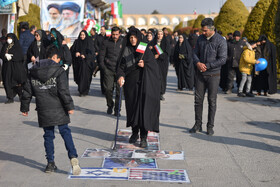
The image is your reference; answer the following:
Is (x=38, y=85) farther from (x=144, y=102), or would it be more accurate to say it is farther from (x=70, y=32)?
(x=70, y=32)

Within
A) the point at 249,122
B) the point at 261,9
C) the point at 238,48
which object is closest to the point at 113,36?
the point at 249,122

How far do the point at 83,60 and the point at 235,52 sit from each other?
448cm

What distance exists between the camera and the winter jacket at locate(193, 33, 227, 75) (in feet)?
24.7

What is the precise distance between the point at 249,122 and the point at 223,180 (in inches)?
158

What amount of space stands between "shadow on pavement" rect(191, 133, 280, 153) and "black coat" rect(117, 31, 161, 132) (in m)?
1.09

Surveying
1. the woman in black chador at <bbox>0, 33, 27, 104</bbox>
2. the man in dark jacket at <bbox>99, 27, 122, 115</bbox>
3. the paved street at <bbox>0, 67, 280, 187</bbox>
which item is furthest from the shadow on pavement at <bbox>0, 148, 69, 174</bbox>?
the woman in black chador at <bbox>0, 33, 27, 104</bbox>

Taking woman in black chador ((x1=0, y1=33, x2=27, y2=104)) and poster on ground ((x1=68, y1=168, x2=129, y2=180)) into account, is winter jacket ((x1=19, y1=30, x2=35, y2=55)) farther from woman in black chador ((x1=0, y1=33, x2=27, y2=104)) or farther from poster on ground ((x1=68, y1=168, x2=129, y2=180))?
poster on ground ((x1=68, y1=168, x2=129, y2=180))

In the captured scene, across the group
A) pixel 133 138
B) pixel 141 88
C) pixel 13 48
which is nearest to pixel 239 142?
pixel 133 138

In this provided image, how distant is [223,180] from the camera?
201 inches

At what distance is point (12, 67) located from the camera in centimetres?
1166

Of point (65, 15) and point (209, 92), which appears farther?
point (65, 15)

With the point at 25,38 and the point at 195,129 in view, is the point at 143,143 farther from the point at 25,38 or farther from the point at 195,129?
the point at 25,38

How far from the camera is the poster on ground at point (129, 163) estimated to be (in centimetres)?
568

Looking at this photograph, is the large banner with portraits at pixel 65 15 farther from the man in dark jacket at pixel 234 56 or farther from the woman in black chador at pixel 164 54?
the woman in black chador at pixel 164 54
